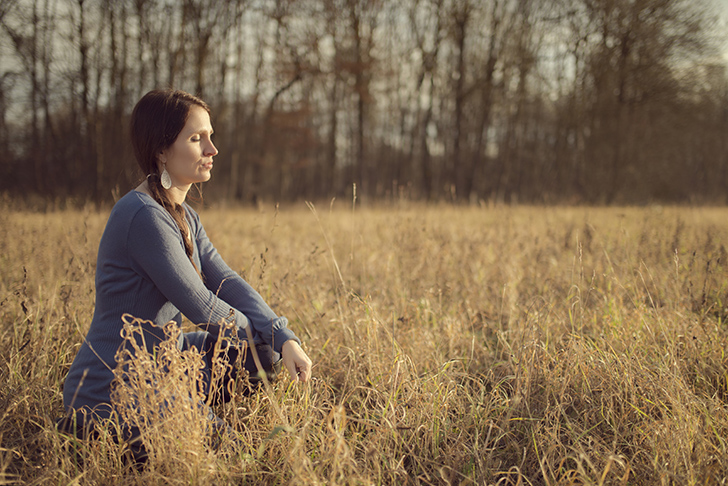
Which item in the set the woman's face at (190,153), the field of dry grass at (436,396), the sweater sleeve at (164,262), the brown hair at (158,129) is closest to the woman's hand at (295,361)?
the field of dry grass at (436,396)

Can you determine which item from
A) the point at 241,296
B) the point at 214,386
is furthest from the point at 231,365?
the point at 241,296

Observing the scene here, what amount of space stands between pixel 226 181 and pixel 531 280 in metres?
19.6

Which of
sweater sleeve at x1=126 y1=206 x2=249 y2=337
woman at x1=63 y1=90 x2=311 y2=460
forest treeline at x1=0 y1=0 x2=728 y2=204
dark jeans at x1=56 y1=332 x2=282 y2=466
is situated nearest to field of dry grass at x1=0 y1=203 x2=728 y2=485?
dark jeans at x1=56 y1=332 x2=282 y2=466

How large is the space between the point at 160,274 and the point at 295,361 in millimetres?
576

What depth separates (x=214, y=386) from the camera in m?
1.59

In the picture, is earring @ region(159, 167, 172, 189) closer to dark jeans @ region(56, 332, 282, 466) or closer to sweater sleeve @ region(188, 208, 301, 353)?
→ sweater sleeve @ region(188, 208, 301, 353)

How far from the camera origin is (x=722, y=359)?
207cm

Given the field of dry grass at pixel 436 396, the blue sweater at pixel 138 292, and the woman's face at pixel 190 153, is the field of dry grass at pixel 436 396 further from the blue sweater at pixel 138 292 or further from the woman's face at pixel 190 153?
the woman's face at pixel 190 153

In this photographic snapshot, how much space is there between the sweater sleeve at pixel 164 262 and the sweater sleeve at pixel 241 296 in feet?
0.63

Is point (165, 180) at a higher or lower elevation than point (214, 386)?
higher

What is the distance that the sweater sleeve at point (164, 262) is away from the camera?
1.38 meters

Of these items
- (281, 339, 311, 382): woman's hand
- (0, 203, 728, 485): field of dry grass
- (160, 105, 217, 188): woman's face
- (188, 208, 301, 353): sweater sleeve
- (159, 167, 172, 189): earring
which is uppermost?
(160, 105, 217, 188): woman's face

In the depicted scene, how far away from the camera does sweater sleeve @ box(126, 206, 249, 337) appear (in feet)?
4.52

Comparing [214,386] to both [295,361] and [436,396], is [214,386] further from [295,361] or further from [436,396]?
[436,396]
